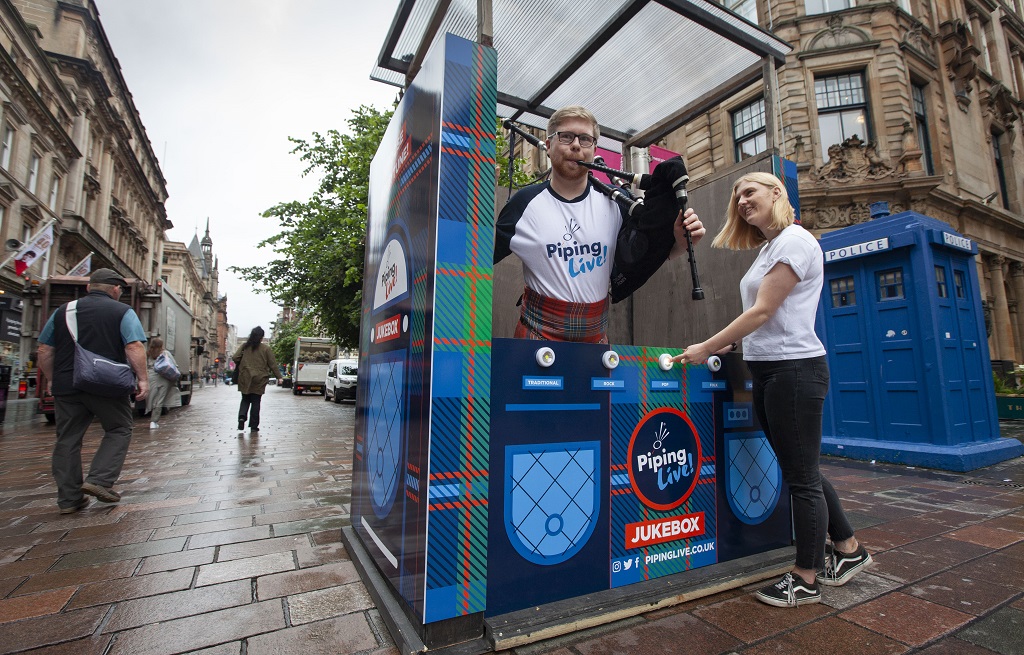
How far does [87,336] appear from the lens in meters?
3.69

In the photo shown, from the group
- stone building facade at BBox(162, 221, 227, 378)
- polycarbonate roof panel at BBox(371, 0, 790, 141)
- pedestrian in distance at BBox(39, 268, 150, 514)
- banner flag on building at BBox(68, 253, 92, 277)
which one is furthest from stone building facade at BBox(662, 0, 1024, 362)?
banner flag on building at BBox(68, 253, 92, 277)

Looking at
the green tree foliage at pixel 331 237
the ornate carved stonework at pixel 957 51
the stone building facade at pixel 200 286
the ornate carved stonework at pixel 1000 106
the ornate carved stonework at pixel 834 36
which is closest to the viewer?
the green tree foliage at pixel 331 237

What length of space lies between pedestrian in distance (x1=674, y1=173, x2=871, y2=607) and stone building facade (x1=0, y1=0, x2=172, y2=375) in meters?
16.0

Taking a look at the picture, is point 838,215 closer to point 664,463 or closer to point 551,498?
point 664,463

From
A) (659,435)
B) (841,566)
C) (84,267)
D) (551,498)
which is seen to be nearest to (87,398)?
(551,498)

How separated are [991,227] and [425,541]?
77.6 ft

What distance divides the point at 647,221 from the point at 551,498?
1258 mm

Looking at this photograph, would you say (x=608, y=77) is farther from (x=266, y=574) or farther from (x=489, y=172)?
(x=266, y=574)

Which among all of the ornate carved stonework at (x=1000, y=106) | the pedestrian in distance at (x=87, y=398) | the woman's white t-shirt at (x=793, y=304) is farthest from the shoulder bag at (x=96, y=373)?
the ornate carved stonework at (x=1000, y=106)

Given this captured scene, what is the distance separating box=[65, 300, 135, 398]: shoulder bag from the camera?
11.8ft

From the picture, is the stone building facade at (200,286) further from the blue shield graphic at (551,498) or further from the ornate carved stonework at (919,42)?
the ornate carved stonework at (919,42)

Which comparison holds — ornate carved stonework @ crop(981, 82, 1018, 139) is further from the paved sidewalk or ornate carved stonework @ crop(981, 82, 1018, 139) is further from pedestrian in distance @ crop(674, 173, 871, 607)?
pedestrian in distance @ crop(674, 173, 871, 607)

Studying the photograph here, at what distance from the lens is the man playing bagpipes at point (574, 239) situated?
227cm

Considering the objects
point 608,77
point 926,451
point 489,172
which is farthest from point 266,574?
point 926,451
